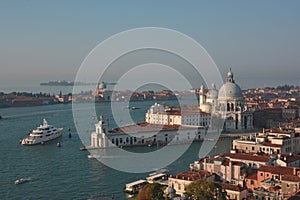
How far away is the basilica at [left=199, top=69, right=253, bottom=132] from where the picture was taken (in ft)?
60.2

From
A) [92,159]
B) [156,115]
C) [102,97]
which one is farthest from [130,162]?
[102,97]

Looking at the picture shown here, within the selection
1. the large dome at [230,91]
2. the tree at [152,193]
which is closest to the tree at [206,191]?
the tree at [152,193]

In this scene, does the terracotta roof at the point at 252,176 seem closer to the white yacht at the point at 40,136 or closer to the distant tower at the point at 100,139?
the distant tower at the point at 100,139

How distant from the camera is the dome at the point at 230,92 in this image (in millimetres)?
19078

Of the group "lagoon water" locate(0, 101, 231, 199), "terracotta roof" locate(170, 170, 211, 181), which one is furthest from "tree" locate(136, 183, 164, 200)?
"lagoon water" locate(0, 101, 231, 199)

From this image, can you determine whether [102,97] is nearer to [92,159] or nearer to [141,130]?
[141,130]

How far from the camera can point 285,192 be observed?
670cm

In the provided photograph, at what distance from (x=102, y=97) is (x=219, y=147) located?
35.9m

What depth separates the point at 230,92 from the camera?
62.8 feet

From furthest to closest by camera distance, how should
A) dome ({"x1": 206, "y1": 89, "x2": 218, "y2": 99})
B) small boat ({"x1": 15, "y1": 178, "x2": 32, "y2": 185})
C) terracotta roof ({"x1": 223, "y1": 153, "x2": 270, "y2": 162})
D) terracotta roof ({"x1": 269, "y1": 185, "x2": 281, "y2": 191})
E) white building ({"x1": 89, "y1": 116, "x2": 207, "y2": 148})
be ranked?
dome ({"x1": 206, "y1": 89, "x2": 218, "y2": 99}) → white building ({"x1": 89, "y1": 116, "x2": 207, "y2": 148}) → small boat ({"x1": 15, "y1": 178, "x2": 32, "y2": 185}) → terracotta roof ({"x1": 223, "y1": 153, "x2": 270, "y2": 162}) → terracotta roof ({"x1": 269, "y1": 185, "x2": 281, "y2": 191})

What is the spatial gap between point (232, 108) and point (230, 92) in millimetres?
756

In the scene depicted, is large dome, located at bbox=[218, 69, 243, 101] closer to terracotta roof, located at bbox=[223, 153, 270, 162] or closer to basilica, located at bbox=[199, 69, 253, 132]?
basilica, located at bbox=[199, 69, 253, 132]

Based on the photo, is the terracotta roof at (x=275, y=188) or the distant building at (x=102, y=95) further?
the distant building at (x=102, y=95)

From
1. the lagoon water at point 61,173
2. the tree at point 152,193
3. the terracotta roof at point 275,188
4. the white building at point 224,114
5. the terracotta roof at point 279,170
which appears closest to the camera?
the tree at point 152,193
